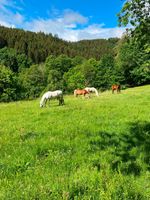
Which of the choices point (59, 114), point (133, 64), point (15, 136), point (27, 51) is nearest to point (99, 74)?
point (133, 64)

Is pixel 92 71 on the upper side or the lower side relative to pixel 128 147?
upper

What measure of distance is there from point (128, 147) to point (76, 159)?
2.00 metres

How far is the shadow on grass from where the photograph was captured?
702 centimetres

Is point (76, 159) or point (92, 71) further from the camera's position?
point (92, 71)

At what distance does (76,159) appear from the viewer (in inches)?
291

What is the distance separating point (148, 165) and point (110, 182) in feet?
5.52

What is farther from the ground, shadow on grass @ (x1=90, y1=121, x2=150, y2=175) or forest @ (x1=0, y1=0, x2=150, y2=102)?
forest @ (x1=0, y1=0, x2=150, y2=102)

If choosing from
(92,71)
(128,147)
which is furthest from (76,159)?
(92,71)

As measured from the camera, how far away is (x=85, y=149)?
8250 millimetres

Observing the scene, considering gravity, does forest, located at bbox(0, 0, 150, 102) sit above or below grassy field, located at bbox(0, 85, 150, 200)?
above

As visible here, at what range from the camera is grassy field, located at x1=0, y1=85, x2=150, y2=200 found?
551 centimetres

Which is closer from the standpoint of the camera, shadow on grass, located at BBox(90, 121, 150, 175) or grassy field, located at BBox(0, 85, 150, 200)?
grassy field, located at BBox(0, 85, 150, 200)

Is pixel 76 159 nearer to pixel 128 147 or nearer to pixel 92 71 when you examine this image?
pixel 128 147

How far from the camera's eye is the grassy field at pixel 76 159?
5.51 m
